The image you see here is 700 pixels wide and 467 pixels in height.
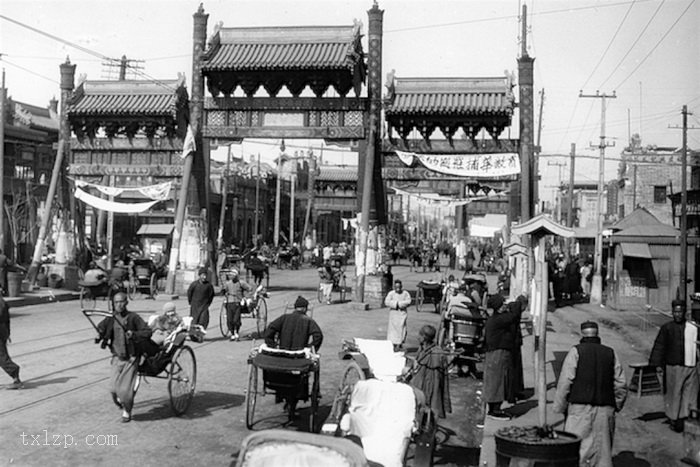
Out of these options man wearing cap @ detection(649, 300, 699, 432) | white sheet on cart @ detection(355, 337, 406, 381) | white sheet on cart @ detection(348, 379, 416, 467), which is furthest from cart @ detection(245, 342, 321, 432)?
man wearing cap @ detection(649, 300, 699, 432)

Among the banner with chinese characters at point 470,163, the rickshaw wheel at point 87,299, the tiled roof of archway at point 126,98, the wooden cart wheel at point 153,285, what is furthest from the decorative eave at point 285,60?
the rickshaw wheel at point 87,299

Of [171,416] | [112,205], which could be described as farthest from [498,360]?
[112,205]

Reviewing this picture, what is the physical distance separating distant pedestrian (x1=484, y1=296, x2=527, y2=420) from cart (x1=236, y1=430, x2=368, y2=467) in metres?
6.74

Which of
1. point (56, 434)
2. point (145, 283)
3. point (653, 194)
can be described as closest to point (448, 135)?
point (145, 283)

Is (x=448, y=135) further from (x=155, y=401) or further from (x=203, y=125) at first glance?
(x=155, y=401)

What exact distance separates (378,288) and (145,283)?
26.7 ft

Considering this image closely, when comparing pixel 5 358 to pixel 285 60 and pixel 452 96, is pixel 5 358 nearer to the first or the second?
pixel 285 60

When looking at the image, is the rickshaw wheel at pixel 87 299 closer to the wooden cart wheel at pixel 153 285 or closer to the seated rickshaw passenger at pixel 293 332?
the wooden cart wheel at pixel 153 285

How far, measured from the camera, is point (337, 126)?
79.2 feet

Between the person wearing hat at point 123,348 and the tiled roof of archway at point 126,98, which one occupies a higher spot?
the tiled roof of archway at point 126,98

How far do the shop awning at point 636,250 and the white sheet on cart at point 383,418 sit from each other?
880 inches

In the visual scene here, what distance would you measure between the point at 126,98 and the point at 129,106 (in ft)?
2.14

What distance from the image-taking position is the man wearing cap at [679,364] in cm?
935

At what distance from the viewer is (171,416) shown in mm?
8992
